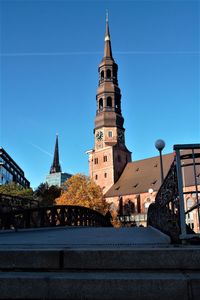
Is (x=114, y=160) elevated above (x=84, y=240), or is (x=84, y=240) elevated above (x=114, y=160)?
(x=114, y=160)

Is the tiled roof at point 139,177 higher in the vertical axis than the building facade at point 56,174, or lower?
lower

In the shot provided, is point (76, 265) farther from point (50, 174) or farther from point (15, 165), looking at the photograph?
point (50, 174)

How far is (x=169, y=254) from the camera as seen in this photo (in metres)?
3.39

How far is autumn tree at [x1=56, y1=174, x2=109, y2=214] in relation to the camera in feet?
167

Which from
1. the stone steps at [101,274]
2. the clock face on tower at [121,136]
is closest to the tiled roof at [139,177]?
the clock face on tower at [121,136]

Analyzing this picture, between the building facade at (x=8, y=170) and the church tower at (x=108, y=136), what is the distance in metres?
19.4

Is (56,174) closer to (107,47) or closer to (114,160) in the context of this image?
(107,47)

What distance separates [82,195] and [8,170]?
3346cm

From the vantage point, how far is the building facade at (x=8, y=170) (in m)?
72.6

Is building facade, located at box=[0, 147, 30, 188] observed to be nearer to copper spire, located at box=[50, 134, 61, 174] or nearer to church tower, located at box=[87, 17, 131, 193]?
church tower, located at box=[87, 17, 131, 193]

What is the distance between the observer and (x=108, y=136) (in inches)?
2913

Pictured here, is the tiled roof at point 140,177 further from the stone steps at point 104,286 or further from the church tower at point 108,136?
the stone steps at point 104,286

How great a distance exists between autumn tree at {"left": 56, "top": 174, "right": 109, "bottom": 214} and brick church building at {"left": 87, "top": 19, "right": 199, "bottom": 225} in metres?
16.9

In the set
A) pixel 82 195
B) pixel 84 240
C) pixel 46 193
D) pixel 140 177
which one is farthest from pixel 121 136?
pixel 84 240
